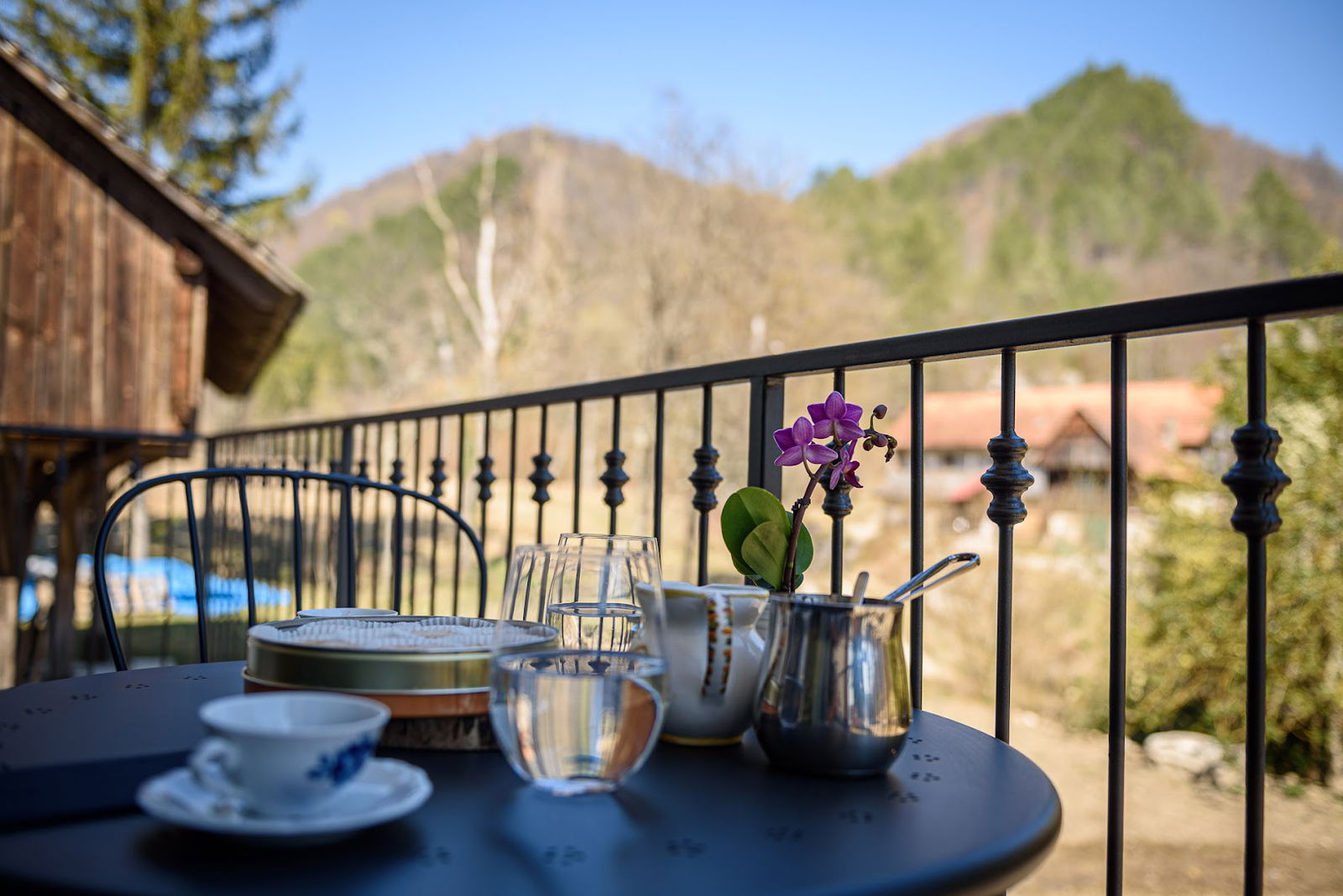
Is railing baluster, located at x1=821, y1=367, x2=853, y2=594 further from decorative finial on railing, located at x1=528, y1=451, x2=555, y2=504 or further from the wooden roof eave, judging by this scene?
the wooden roof eave

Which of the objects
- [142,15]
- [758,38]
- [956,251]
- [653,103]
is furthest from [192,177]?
[758,38]

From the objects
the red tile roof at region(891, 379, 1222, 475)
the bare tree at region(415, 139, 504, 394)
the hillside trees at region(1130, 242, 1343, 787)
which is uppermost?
the bare tree at region(415, 139, 504, 394)

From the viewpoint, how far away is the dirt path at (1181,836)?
24.3 feet

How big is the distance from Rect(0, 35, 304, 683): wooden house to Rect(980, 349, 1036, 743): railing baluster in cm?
576

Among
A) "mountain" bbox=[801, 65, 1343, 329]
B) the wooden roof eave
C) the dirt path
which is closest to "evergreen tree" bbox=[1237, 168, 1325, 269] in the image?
"mountain" bbox=[801, 65, 1343, 329]

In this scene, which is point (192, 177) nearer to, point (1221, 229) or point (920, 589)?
point (920, 589)

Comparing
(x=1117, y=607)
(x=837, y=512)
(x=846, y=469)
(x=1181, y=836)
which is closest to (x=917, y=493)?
(x=837, y=512)

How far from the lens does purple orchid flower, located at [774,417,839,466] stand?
3.04 ft

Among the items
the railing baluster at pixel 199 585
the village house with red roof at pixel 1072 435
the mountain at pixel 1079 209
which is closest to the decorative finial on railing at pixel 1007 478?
the railing baluster at pixel 199 585

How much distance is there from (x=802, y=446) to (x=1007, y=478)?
414mm

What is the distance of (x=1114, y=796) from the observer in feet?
3.79

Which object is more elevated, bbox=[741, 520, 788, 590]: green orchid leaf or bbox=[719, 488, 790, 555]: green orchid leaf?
bbox=[719, 488, 790, 555]: green orchid leaf

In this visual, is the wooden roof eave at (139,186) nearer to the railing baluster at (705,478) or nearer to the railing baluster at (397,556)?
the railing baluster at (397,556)

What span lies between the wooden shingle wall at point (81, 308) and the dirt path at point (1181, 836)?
6.89 m
